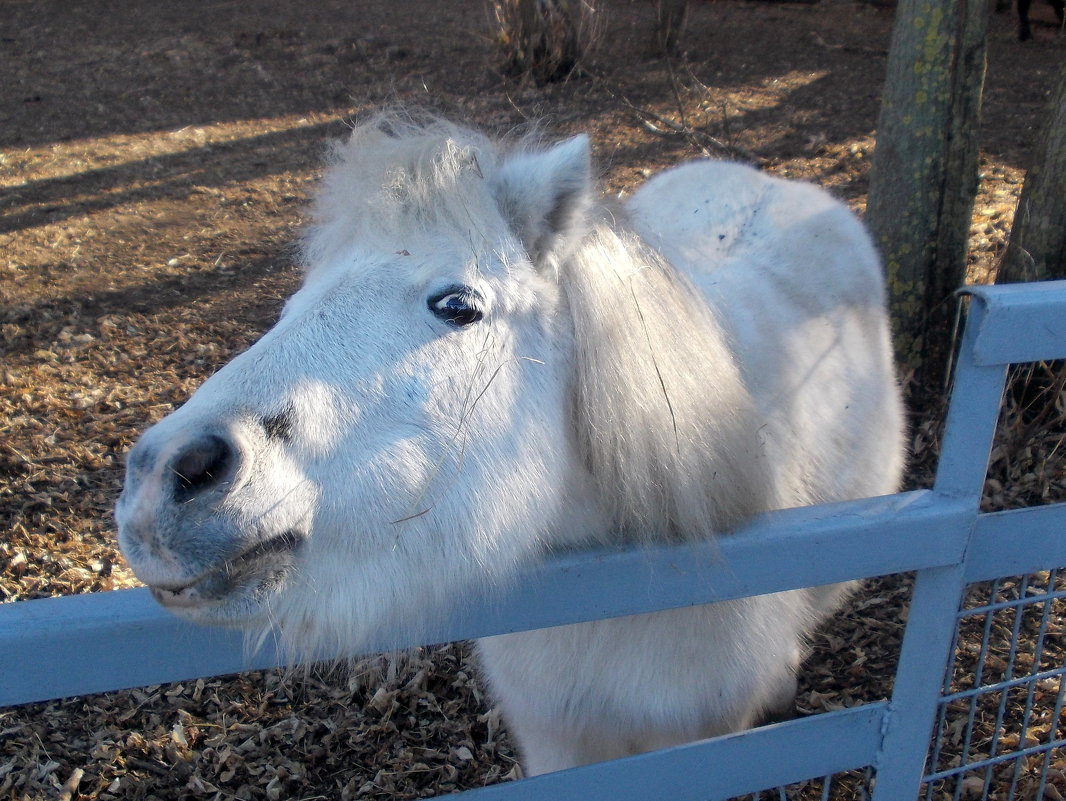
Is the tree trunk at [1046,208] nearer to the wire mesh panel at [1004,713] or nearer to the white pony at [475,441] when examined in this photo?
the wire mesh panel at [1004,713]

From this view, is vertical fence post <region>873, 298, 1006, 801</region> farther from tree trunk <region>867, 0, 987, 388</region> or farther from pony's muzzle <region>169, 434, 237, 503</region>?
tree trunk <region>867, 0, 987, 388</region>

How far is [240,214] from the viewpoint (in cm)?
645

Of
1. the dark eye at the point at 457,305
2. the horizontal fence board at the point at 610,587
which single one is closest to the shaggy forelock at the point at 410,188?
the dark eye at the point at 457,305

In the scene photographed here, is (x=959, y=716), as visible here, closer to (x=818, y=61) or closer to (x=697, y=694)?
(x=697, y=694)

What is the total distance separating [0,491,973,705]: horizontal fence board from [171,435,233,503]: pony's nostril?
0.58ft

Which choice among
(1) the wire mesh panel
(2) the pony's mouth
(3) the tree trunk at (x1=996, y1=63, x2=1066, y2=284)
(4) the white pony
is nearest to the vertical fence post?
(4) the white pony

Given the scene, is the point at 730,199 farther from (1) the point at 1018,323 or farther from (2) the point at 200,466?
(2) the point at 200,466

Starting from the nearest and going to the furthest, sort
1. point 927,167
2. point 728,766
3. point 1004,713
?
point 728,766 < point 1004,713 < point 927,167

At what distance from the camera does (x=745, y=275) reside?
2.77 metres

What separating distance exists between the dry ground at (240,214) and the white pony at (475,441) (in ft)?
2.20

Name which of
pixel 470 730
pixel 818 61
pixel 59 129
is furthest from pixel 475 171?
pixel 818 61

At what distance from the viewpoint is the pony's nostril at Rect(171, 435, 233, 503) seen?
4.04 feet

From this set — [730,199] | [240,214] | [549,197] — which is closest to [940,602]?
[549,197]

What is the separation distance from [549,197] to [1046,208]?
3.19 m
